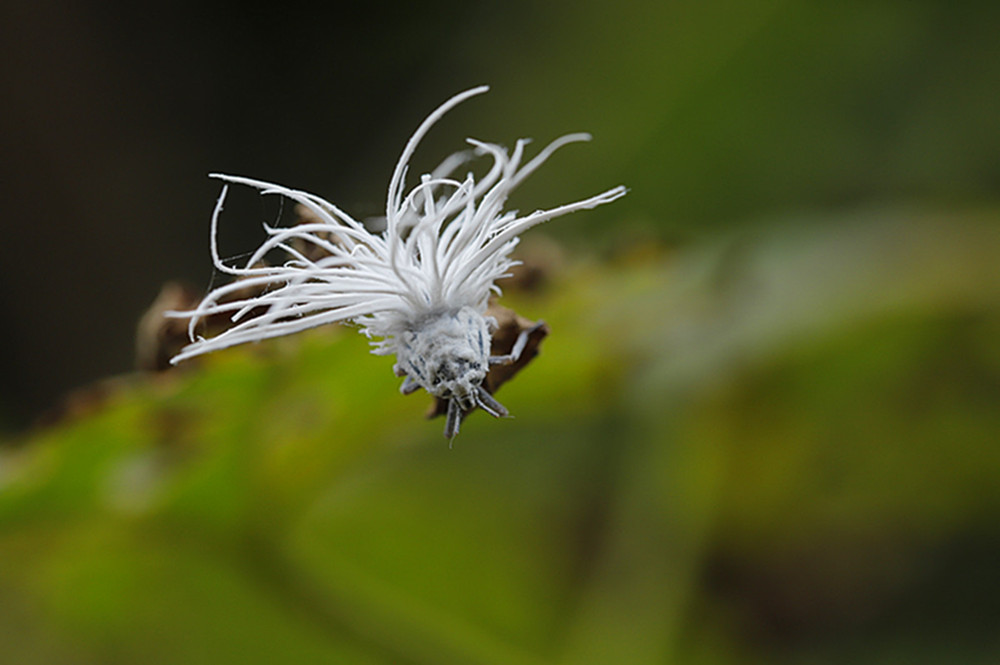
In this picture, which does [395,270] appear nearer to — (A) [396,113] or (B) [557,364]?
(B) [557,364]

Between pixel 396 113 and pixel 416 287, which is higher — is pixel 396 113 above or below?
above

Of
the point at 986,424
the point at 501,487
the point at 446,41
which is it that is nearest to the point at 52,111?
the point at 446,41

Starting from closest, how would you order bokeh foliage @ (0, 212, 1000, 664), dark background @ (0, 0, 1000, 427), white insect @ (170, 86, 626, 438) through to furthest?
white insect @ (170, 86, 626, 438) → bokeh foliage @ (0, 212, 1000, 664) → dark background @ (0, 0, 1000, 427)

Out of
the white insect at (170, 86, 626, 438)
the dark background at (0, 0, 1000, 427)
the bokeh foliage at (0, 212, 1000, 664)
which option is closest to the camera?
the white insect at (170, 86, 626, 438)

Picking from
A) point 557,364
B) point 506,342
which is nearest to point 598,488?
point 557,364

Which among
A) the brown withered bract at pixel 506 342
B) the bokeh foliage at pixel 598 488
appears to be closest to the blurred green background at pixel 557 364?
the bokeh foliage at pixel 598 488

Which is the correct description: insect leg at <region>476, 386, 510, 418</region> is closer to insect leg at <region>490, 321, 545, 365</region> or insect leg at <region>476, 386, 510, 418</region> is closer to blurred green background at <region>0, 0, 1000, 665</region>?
insect leg at <region>490, 321, 545, 365</region>

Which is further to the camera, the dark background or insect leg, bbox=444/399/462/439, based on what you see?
the dark background

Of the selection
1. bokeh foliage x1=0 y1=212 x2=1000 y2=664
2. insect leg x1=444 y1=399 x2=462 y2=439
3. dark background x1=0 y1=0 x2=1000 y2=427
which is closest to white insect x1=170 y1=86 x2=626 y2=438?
insect leg x1=444 y1=399 x2=462 y2=439
